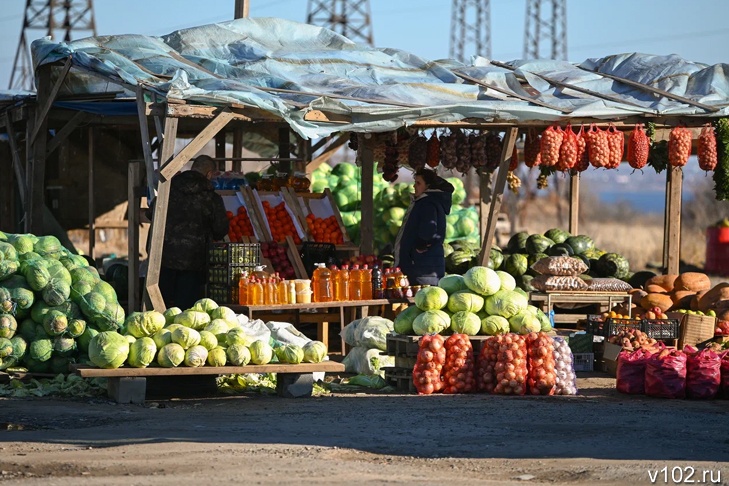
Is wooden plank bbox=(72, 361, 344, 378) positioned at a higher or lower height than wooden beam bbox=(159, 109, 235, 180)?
lower

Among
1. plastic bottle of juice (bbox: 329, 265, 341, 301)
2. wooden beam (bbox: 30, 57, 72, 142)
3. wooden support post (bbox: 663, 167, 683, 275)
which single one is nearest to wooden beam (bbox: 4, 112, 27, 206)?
wooden beam (bbox: 30, 57, 72, 142)

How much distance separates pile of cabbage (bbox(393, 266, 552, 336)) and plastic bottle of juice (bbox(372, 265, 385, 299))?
82.8 inches

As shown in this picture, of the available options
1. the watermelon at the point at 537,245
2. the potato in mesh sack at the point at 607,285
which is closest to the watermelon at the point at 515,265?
the watermelon at the point at 537,245

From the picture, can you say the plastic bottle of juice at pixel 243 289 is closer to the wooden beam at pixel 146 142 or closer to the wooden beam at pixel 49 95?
the wooden beam at pixel 146 142

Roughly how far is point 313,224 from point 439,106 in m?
2.69

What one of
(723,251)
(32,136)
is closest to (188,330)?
(32,136)

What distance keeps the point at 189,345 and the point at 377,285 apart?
151 inches

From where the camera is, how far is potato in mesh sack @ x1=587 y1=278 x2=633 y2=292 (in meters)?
15.1

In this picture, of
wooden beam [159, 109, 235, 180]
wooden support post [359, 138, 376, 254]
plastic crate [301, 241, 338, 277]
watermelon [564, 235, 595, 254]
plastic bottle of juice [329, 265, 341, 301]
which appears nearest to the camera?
wooden beam [159, 109, 235, 180]

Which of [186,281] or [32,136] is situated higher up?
[32,136]

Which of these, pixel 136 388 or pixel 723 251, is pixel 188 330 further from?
pixel 723 251

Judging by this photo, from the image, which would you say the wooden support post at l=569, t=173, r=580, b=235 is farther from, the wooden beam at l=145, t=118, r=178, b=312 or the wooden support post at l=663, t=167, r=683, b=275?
the wooden beam at l=145, t=118, r=178, b=312

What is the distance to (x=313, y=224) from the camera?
15211 mm

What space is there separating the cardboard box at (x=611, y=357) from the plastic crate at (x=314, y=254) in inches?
134
